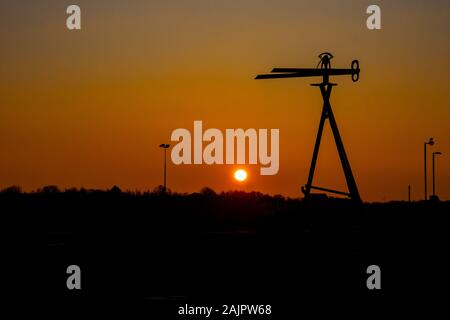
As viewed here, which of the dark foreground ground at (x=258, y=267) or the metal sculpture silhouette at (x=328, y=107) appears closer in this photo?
the dark foreground ground at (x=258, y=267)

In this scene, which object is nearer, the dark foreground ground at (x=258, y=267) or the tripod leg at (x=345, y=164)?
the dark foreground ground at (x=258, y=267)

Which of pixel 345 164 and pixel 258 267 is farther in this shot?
pixel 345 164

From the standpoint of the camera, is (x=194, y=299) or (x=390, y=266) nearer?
(x=194, y=299)

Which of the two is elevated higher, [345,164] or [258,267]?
[345,164]

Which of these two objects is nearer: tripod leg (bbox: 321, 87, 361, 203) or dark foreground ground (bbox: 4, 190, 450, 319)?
dark foreground ground (bbox: 4, 190, 450, 319)

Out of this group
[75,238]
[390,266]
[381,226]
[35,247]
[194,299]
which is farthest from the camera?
[381,226]

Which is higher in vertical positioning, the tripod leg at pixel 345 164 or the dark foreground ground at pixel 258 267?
the tripod leg at pixel 345 164

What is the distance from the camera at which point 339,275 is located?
2642 cm

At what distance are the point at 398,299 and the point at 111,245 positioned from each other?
19.5 m

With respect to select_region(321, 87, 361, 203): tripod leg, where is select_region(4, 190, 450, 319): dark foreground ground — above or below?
below
